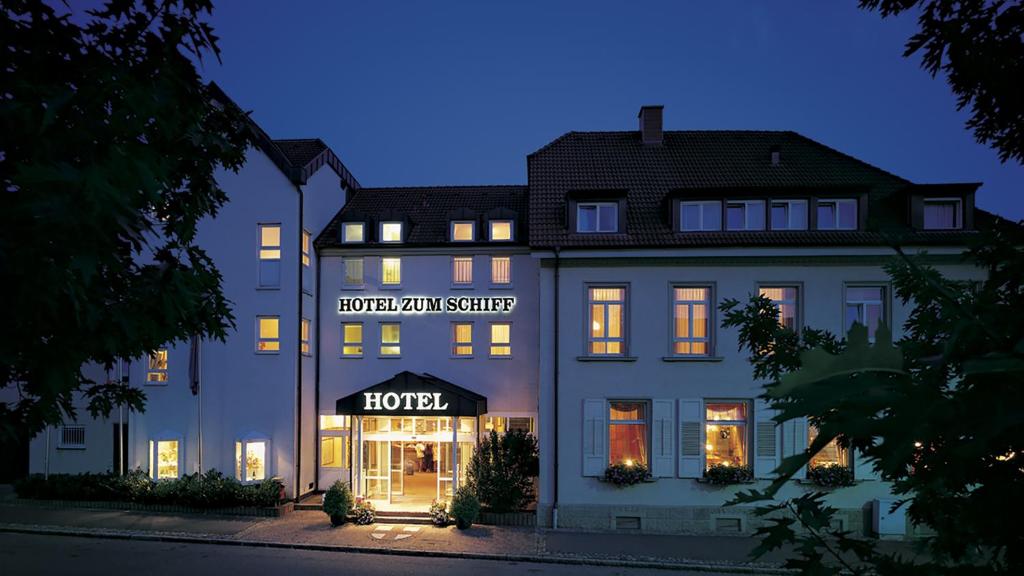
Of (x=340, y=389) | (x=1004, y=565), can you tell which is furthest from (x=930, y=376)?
(x=340, y=389)

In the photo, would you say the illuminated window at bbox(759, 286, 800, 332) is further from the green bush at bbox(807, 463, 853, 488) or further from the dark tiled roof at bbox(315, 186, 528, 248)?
the dark tiled roof at bbox(315, 186, 528, 248)

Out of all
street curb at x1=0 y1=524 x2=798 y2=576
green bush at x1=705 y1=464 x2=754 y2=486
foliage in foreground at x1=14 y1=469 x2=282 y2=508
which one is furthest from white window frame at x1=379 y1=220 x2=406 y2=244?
green bush at x1=705 y1=464 x2=754 y2=486

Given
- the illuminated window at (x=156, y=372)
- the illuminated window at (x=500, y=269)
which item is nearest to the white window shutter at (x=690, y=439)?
the illuminated window at (x=500, y=269)

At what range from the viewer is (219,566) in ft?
46.2

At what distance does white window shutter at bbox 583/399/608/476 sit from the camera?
17625 millimetres

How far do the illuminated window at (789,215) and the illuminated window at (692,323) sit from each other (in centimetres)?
280

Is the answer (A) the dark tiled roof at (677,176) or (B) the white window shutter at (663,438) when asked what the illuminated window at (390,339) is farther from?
(B) the white window shutter at (663,438)

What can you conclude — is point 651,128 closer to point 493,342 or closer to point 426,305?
point 493,342

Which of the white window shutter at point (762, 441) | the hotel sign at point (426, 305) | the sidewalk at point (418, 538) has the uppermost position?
the hotel sign at point (426, 305)

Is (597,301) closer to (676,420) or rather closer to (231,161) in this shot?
(676,420)

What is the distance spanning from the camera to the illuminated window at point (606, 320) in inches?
716

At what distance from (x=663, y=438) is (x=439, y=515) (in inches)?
260

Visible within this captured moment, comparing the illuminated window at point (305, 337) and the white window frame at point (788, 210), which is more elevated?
the white window frame at point (788, 210)

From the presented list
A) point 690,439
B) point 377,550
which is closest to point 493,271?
point 690,439
